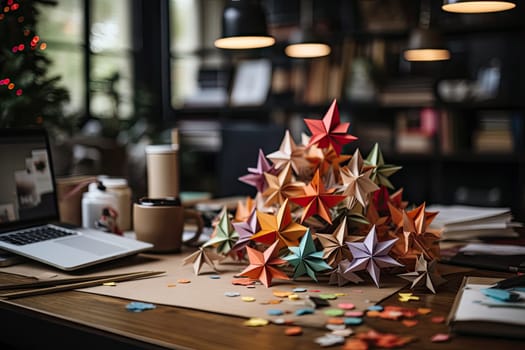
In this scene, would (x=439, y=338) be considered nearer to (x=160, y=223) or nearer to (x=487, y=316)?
(x=487, y=316)

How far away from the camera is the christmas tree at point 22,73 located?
1.70 meters

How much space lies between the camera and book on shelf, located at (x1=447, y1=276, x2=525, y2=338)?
85cm

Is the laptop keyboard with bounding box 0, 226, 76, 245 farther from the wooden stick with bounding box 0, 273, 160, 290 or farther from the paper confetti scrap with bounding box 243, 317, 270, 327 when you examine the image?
the paper confetti scrap with bounding box 243, 317, 270, 327

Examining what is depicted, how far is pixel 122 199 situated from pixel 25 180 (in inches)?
10.8

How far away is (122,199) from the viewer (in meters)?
1.67

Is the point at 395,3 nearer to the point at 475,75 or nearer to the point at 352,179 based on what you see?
the point at 475,75

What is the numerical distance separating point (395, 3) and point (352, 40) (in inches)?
14.6

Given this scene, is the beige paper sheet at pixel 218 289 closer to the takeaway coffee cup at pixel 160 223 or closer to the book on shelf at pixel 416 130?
the takeaway coffee cup at pixel 160 223

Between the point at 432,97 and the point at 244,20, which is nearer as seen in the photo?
the point at 244,20

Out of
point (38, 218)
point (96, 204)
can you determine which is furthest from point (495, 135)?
point (38, 218)

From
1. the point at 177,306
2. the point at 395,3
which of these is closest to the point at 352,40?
the point at 395,3

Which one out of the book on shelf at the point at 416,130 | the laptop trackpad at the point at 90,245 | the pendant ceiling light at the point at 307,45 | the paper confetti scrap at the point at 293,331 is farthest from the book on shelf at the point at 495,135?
the paper confetti scrap at the point at 293,331

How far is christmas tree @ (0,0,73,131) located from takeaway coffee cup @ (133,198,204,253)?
1.60 ft

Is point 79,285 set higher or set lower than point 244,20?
lower
